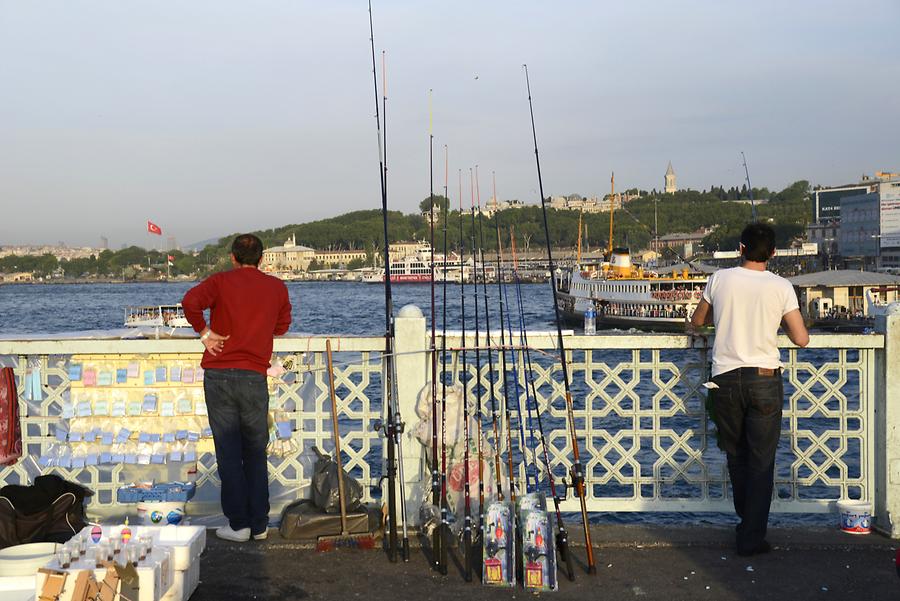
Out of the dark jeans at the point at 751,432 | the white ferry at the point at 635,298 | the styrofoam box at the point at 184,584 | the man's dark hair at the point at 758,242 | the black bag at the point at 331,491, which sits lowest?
the white ferry at the point at 635,298

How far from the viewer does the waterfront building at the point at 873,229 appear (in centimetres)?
8750

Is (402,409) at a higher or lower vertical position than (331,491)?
higher

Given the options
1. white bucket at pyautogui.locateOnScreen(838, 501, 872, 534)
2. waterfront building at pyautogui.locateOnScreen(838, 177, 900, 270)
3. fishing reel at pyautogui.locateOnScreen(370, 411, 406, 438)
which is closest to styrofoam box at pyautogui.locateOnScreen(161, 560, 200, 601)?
fishing reel at pyautogui.locateOnScreen(370, 411, 406, 438)

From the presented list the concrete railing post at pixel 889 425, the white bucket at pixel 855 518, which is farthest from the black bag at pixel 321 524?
the concrete railing post at pixel 889 425

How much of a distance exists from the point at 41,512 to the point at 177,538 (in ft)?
2.24

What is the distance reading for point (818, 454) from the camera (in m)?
15.8

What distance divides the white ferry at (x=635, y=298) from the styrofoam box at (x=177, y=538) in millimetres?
47527

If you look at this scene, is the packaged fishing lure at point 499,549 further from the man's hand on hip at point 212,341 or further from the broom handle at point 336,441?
the man's hand on hip at point 212,341

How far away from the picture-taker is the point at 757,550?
425 cm

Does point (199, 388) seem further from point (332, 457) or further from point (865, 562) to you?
point (865, 562)

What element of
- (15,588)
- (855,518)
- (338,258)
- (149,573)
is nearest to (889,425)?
(855,518)

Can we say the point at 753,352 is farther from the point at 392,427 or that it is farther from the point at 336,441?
the point at 336,441

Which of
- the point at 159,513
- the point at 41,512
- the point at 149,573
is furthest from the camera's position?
the point at 159,513

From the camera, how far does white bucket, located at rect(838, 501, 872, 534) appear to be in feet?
14.9
